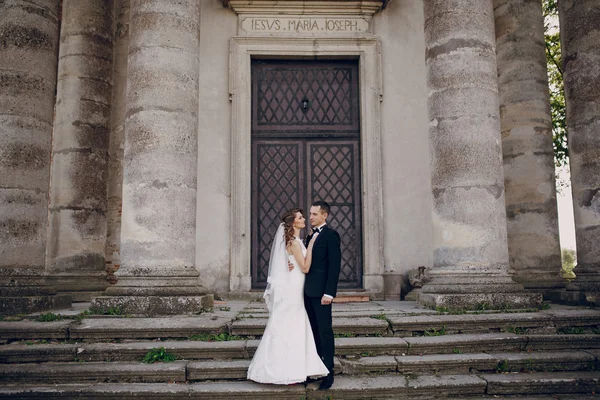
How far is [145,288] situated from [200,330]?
54.9 inches

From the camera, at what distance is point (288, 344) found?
527 centimetres

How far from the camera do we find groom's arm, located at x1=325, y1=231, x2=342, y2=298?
5375 mm

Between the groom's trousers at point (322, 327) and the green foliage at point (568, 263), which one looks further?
the green foliage at point (568, 263)

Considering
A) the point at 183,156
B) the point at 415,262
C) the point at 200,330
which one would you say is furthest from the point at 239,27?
the point at 200,330

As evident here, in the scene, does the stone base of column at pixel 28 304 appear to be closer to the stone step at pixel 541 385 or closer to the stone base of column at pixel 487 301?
the stone base of column at pixel 487 301

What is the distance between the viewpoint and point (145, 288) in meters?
7.30

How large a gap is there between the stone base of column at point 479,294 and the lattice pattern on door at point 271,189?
12.9 feet

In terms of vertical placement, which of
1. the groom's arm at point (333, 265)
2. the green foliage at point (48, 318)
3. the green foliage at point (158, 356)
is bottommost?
the green foliage at point (158, 356)

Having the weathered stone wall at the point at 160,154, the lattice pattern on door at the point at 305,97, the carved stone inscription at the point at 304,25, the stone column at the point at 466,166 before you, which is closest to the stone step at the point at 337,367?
the stone column at the point at 466,166

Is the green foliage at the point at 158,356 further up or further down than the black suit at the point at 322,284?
further down

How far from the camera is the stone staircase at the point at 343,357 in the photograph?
17.4 ft

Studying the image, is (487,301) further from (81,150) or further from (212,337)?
(81,150)

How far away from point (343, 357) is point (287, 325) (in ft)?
3.40

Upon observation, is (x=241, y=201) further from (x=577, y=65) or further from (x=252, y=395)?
(x=577, y=65)
